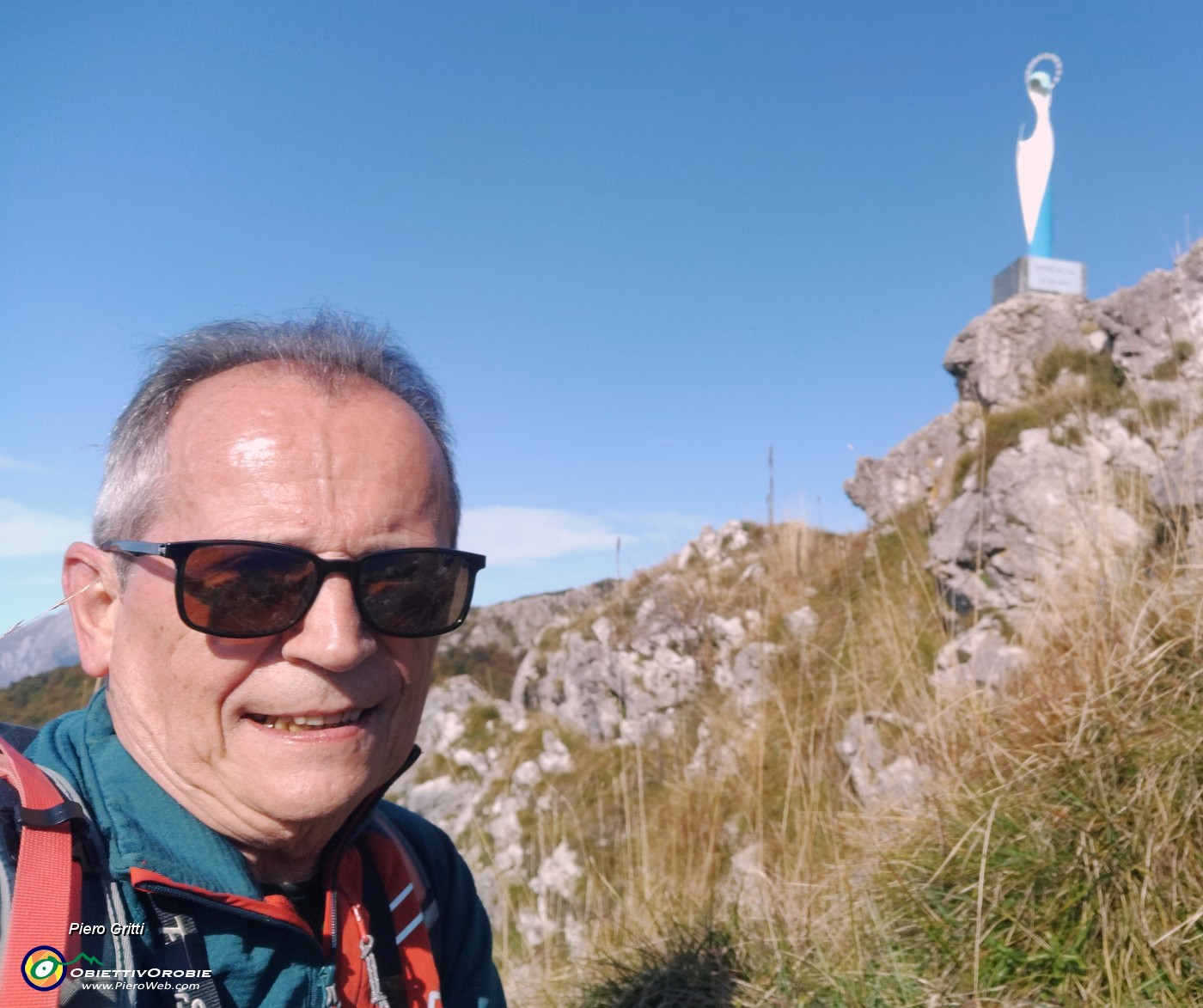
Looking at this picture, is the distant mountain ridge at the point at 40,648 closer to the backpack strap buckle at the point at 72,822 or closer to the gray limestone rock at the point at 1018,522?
the backpack strap buckle at the point at 72,822

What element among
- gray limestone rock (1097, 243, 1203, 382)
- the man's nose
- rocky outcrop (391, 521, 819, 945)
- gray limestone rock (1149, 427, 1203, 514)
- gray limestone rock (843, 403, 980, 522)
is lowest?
rocky outcrop (391, 521, 819, 945)

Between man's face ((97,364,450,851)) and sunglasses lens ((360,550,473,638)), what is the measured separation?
0.10 ft

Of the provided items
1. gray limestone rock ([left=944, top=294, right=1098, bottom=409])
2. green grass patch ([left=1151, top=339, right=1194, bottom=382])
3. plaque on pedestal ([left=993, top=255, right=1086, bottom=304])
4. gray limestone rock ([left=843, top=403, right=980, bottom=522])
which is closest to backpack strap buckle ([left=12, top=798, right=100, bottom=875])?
green grass patch ([left=1151, top=339, right=1194, bottom=382])

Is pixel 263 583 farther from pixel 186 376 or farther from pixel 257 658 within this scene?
pixel 186 376

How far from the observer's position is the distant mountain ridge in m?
1.36

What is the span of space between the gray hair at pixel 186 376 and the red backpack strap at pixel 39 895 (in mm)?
429

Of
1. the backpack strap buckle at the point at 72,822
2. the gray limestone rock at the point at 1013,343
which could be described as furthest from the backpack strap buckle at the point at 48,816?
the gray limestone rock at the point at 1013,343

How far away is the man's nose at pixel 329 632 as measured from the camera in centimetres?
122

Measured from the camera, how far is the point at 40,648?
142 cm

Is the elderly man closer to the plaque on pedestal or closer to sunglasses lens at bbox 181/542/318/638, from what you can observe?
sunglasses lens at bbox 181/542/318/638

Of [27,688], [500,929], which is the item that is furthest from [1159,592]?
[500,929]

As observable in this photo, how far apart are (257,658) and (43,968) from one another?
446 mm

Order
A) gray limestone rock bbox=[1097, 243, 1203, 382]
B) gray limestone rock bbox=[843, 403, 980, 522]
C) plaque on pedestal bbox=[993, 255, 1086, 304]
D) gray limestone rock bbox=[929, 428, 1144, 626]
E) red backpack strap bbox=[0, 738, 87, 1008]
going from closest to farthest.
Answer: red backpack strap bbox=[0, 738, 87, 1008]
gray limestone rock bbox=[929, 428, 1144, 626]
gray limestone rock bbox=[1097, 243, 1203, 382]
gray limestone rock bbox=[843, 403, 980, 522]
plaque on pedestal bbox=[993, 255, 1086, 304]

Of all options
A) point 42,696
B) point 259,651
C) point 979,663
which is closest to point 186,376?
point 259,651
